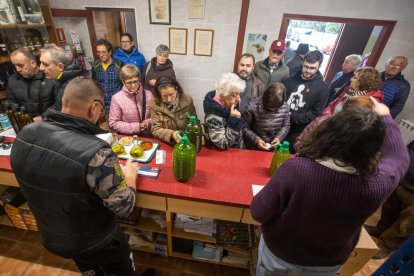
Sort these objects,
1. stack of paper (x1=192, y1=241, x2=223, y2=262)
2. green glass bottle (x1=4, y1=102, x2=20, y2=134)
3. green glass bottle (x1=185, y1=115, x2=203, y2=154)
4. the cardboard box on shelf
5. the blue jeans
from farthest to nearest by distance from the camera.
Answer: stack of paper (x1=192, y1=241, x2=223, y2=262), green glass bottle (x1=4, y1=102, x2=20, y2=134), green glass bottle (x1=185, y1=115, x2=203, y2=154), the cardboard box on shelf, the blue jeans

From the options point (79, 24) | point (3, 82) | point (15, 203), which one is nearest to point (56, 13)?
point (79, 24)

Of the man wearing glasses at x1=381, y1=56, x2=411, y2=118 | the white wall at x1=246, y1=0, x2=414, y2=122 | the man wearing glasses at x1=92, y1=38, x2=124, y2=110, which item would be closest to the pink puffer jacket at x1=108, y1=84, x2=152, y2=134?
the man wearing glasses at x1=92, y1=38, x2=124, y2=110

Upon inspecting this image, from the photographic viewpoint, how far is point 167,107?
1.84 meters

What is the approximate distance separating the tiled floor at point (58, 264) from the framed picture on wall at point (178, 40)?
121 inches

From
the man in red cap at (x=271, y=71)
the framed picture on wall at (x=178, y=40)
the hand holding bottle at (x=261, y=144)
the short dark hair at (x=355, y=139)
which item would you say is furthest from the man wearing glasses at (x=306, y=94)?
the framed picture on wall at (x=178, y=40)

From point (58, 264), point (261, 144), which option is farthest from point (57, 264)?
point (261, 144)

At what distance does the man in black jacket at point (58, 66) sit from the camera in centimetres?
180

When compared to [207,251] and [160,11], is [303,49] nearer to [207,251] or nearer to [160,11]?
[160,11]

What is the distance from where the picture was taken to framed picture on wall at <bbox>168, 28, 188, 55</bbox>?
3393mm

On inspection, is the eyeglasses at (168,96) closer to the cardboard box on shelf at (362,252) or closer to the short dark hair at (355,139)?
the short dark hair at (355,139)

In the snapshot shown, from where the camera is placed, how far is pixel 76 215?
1033mm

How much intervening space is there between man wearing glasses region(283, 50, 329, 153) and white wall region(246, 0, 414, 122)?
114 centimetres

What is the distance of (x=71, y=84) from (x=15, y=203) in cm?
150

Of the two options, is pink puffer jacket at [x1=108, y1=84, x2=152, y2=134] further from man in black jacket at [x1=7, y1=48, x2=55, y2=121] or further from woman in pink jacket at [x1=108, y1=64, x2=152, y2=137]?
man in black jacket at [x1=7, y1=48, x2=55, y2=121]
